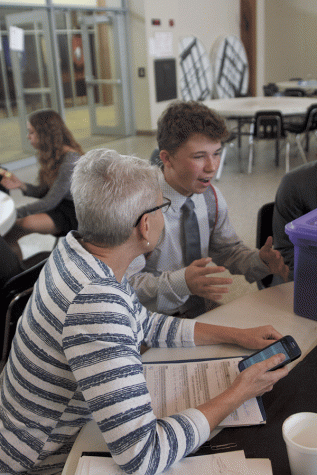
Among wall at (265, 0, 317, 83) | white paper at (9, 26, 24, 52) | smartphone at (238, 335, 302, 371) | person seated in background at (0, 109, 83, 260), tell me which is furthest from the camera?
wall at (265, 0, 317, 83)

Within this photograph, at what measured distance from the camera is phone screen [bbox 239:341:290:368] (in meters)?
1.14

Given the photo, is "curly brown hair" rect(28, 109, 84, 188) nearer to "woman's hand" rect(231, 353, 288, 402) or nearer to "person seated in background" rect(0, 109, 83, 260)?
"person seated in background" rect(0, 109, 83, 260)

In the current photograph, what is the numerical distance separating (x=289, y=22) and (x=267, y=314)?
12.4m

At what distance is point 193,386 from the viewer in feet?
3.71

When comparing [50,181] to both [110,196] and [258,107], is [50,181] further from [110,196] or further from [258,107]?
[258,107]

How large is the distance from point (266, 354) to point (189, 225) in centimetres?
82

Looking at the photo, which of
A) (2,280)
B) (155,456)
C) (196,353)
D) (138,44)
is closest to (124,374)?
(155,456)

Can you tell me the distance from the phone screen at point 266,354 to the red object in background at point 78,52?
8227mm

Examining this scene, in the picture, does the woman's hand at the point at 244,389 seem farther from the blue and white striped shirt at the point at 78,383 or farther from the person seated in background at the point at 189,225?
the person seated in background at the point at 189,225

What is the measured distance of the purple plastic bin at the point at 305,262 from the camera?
1.31 metres

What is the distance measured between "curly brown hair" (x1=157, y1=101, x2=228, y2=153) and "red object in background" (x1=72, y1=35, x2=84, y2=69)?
731cm

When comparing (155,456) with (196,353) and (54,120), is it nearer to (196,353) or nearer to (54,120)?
(196,353)

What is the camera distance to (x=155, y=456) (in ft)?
2.90

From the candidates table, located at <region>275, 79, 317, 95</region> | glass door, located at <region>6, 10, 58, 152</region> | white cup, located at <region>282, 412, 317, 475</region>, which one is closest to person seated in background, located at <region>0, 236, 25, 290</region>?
white cup, located at <region>282, 412, 317, 475</region>
